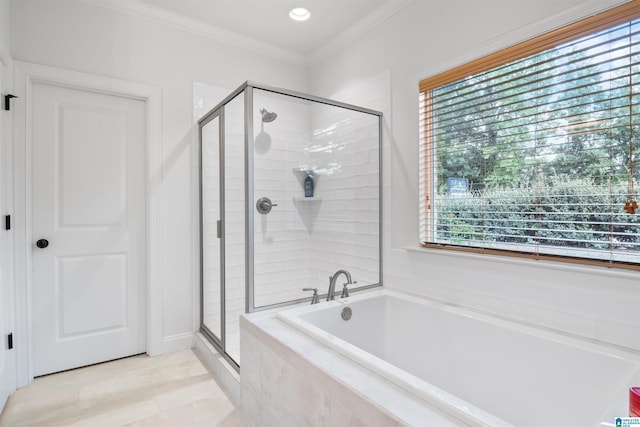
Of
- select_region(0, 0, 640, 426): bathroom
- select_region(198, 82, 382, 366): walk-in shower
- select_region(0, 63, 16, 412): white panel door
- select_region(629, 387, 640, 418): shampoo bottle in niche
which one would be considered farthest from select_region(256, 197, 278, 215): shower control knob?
select_region(629, 387, 640, 418): shampoo bottle in niche

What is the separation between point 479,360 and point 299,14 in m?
2.58

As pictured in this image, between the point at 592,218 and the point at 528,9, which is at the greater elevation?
the point at 528,9

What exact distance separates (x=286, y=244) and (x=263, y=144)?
0.66 m

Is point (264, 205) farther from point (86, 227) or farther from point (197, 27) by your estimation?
point (197, 27)

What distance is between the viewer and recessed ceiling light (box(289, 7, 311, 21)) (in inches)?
98.9

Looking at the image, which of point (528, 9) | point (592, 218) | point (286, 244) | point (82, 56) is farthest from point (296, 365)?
point (82, 56)

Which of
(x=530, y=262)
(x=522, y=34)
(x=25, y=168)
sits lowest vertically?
(x=530, y=262)

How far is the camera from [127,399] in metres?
2.00

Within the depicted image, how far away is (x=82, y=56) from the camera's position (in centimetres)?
232

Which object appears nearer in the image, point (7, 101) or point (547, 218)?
point (547, 218)

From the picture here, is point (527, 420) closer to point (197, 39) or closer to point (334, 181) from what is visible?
point (334, 181)

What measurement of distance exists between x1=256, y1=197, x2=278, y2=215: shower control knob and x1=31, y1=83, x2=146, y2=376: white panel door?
1105mm

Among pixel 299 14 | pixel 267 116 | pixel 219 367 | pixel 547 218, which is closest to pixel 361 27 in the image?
pixel 299 14

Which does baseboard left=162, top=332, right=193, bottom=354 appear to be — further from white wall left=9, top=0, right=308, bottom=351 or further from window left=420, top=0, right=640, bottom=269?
window left=420, top=0, right=640, bottom=269
